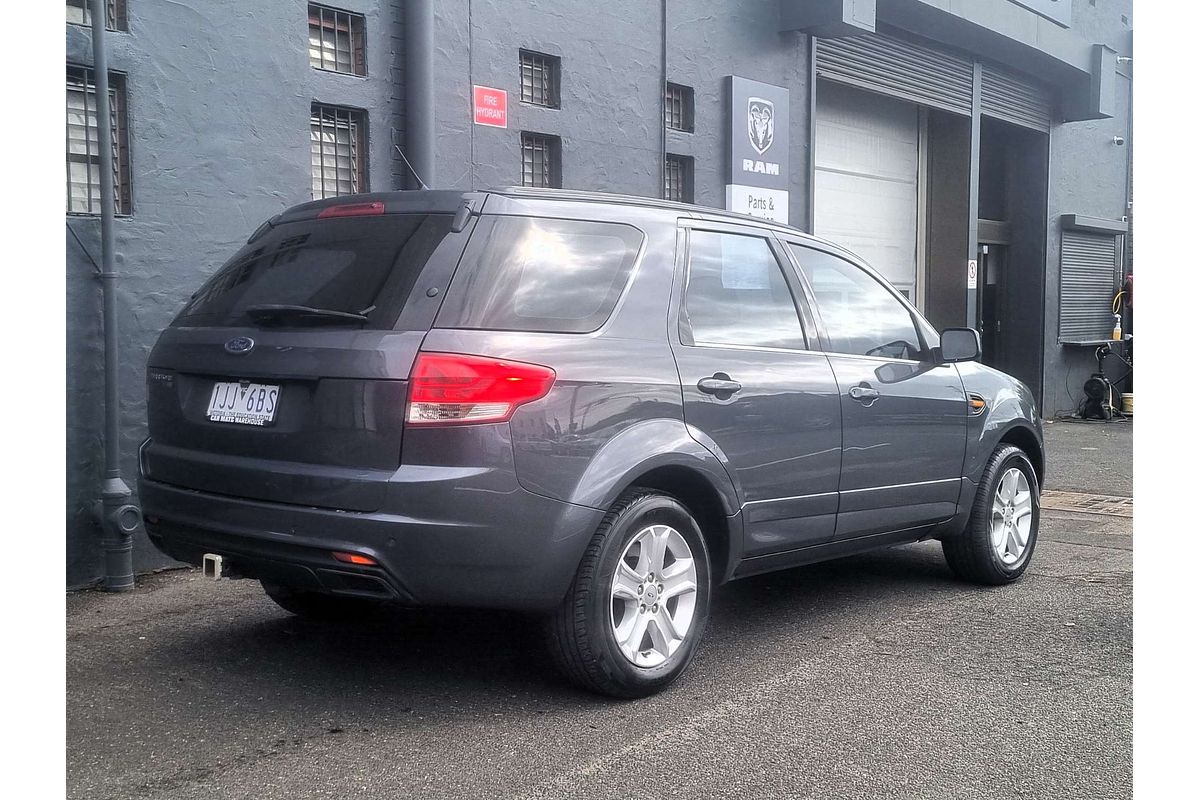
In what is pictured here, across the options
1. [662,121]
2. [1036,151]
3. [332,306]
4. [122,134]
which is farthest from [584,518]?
[1036,151]

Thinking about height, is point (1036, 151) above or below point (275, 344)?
above

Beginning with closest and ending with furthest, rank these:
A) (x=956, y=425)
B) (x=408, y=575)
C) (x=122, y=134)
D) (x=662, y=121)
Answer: (x=408, y=575) → (x=956, y=425) → (x=122, y=134) → (x=662, y=121)

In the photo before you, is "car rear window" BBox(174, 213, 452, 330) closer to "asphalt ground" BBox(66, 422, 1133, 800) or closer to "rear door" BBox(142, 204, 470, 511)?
"rear door" BBox(142, 204, 470, 511)

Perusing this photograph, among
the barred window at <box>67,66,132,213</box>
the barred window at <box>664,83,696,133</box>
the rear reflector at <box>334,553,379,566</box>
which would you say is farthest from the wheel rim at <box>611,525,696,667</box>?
the barred window at <box>664,83,696,133</box>

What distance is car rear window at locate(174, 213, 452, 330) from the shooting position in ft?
13.2

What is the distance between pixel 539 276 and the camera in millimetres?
4156

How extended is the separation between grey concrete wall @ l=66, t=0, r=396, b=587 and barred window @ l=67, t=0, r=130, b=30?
54mm

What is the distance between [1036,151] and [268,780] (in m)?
16.0

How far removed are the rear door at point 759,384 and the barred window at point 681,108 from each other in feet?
17.5

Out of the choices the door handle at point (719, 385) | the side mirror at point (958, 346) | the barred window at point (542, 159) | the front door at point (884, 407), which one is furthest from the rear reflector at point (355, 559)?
the barred window at point (542, 159)

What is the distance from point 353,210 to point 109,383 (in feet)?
7.91

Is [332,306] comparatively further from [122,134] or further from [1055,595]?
[1055,595]

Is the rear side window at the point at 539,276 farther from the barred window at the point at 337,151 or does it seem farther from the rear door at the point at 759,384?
the barred window at the point at 337,151
